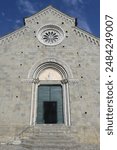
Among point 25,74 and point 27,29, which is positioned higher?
point 27,29

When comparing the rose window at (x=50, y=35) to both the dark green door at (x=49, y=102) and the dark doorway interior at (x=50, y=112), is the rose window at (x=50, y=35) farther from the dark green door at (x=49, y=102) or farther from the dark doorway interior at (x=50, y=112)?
the dark doorway interior at (x=50, y=112)

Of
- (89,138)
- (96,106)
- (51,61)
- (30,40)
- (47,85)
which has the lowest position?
(89,138)

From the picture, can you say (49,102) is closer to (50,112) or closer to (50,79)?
(50,112)

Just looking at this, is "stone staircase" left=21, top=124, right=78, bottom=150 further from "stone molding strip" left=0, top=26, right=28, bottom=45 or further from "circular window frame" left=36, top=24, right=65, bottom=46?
"stone molding strip" left=0, top=26, right=28, bottom=45

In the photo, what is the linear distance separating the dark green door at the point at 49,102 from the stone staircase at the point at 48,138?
1429mm

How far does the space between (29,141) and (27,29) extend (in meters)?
9.84

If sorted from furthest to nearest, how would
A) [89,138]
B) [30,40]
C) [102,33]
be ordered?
1. [30,40]
2. [89,138]
3. [102,33]

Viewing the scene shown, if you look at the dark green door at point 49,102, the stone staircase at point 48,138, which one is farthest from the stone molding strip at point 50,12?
the stone staircase at point 48,138

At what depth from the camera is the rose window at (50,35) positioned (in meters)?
22.3

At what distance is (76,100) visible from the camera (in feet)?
66.2

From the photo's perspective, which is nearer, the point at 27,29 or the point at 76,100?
the point at 76,100

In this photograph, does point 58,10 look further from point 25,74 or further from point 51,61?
point 25,74

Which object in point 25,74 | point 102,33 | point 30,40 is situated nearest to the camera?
point 102,33

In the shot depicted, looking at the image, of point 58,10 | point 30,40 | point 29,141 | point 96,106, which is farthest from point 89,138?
point 58,10
